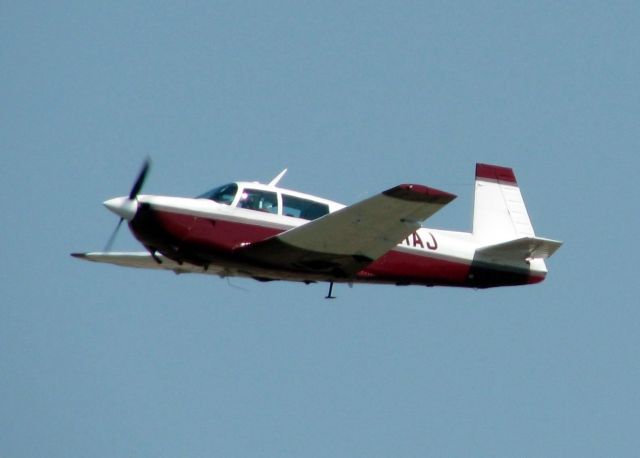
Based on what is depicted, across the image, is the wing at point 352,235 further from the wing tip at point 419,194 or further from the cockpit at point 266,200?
the cockpit at point 266,200

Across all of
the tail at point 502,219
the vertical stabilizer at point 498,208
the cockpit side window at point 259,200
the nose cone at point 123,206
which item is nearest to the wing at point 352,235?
the cockpit side window at point 259,200

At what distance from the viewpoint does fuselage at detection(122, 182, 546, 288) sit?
2223 cm

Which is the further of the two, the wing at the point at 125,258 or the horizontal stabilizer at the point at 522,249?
the wing at the point at 125,258

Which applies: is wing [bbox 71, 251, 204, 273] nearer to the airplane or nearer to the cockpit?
the airplane

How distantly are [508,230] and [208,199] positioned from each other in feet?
20.6

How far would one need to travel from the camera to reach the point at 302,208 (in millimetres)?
22953

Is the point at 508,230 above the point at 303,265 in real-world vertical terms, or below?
above

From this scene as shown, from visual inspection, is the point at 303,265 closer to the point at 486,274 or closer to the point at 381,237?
the point at 381,237

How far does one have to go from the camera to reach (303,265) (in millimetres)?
23062

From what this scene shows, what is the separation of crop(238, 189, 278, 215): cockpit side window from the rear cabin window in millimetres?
191

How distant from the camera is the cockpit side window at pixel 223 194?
22648 mm

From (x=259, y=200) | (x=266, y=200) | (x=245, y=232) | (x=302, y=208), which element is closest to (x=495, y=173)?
(x=302, y=208)

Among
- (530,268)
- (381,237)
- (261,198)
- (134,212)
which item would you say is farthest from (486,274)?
(134,212)

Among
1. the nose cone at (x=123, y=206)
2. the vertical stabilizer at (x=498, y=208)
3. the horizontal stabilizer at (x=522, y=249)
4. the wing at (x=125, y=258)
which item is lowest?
the wing at (x=125, y=258)
